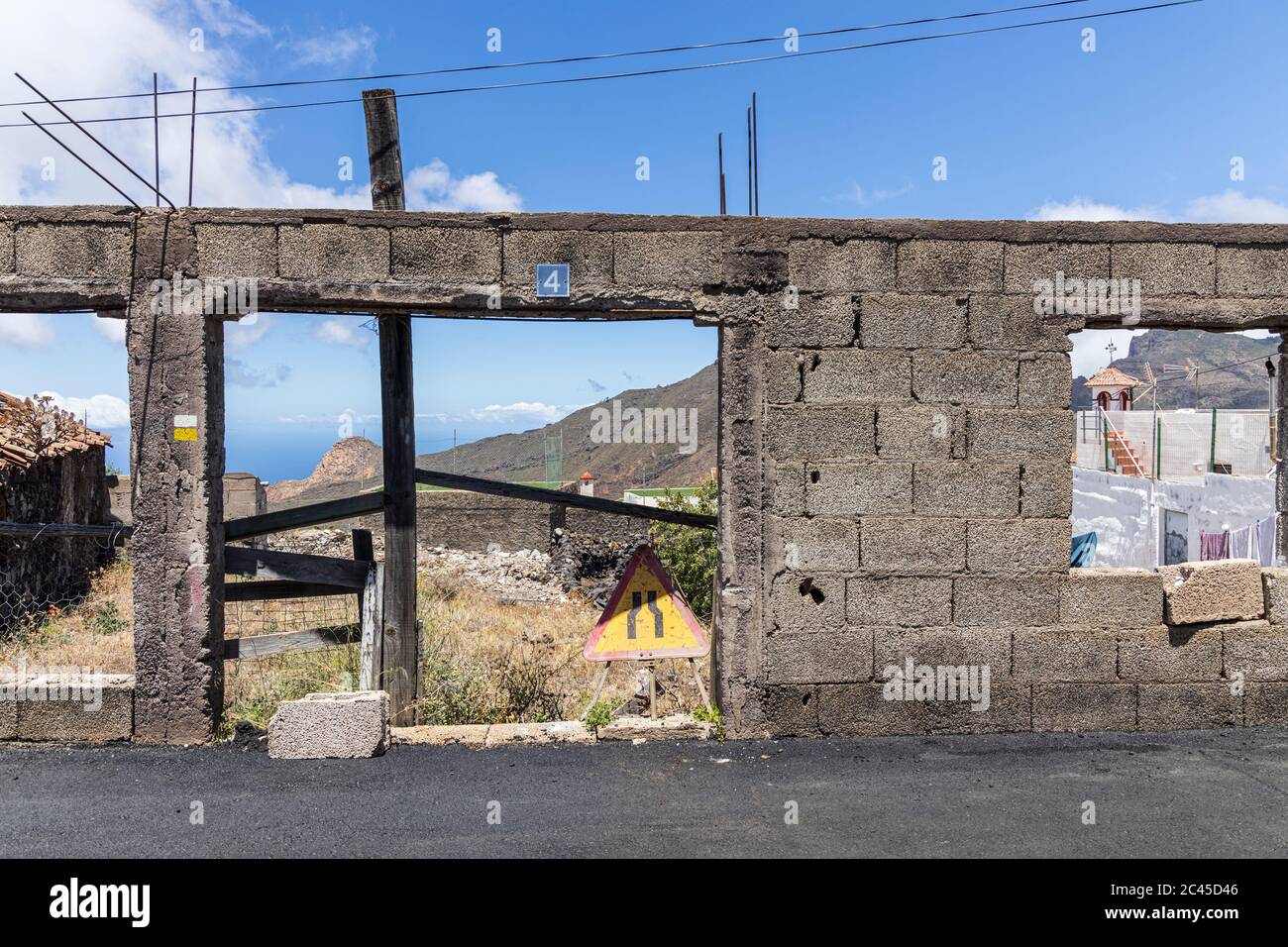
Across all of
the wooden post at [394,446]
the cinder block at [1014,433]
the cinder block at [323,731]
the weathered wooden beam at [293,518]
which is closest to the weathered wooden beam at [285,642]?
the wooden post at [394,446]

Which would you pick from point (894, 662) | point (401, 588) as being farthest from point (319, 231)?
point (894, 662)

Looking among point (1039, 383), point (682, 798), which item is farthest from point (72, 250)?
point (1039, 383)

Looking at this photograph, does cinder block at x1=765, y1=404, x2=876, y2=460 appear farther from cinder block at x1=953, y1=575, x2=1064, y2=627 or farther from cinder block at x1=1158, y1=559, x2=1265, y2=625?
cinder block at x1=1158, y1=559, x2=1265, y2=625

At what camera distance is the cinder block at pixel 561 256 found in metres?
5.39

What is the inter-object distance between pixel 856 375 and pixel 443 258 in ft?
9.07

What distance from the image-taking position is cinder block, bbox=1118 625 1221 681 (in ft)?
18.3

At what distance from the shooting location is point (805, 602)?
545 centimetres

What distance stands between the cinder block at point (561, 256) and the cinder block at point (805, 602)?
7.47 ft

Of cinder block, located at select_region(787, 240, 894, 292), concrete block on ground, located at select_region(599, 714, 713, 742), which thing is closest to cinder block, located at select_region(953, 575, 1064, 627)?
concrete block on ground, located at select_region(599, 714, 713, 742)

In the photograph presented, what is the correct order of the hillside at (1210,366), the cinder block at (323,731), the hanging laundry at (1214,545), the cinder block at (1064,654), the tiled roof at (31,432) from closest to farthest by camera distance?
the cinder block at (323,731)
the cinder block at (1064,654)
the tiled roof at (31,432)
the hanging laundry at (1214,545)
the hillside at (1210,366)

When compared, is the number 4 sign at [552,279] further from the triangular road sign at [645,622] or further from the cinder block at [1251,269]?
the cinder block at [1251,269]

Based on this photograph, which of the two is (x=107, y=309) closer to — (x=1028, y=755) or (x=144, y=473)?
(x=144, y=473)

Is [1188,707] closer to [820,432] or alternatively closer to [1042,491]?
[1042,491]
